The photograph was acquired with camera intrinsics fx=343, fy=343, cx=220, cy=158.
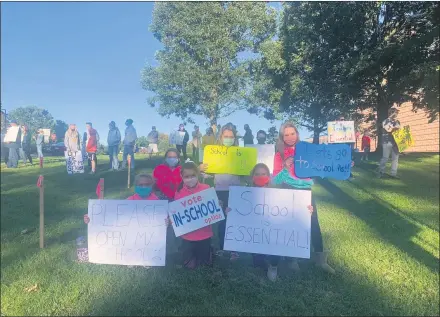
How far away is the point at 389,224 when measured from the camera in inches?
269

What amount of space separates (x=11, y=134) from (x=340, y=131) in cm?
1335

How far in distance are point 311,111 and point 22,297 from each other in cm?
545

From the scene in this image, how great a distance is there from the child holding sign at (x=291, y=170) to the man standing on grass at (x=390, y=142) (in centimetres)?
480

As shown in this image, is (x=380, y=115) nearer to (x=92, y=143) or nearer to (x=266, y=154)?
(x=266, y=154)

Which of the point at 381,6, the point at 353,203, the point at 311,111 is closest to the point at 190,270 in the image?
the point at 311,111

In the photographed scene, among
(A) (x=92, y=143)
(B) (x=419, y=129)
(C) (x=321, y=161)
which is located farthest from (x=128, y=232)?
(B) (x=419, y=129)

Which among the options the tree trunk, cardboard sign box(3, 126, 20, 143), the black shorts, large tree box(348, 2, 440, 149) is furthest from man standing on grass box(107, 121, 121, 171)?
cardboard sign box(3, 126, 20, 143)

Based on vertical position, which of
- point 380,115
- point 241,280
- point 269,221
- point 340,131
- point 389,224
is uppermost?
point 380,115

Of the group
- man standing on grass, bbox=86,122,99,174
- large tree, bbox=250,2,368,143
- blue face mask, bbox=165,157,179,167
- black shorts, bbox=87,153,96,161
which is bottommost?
black shorts, bbox=87,153,96,161

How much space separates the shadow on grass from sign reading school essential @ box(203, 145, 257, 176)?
2.87 metres

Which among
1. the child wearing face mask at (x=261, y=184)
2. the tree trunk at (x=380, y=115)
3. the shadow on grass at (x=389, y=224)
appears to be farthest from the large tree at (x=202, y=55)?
the shadow on grass at (x=389, y=224)

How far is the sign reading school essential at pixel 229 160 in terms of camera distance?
5227 mm

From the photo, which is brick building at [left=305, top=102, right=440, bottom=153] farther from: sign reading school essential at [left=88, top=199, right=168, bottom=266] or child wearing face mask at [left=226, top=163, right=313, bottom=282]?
sign reading school essential at [left=88, top=199, right=168, bottom=266]

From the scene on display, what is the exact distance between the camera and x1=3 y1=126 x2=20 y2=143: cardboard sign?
1389cm
